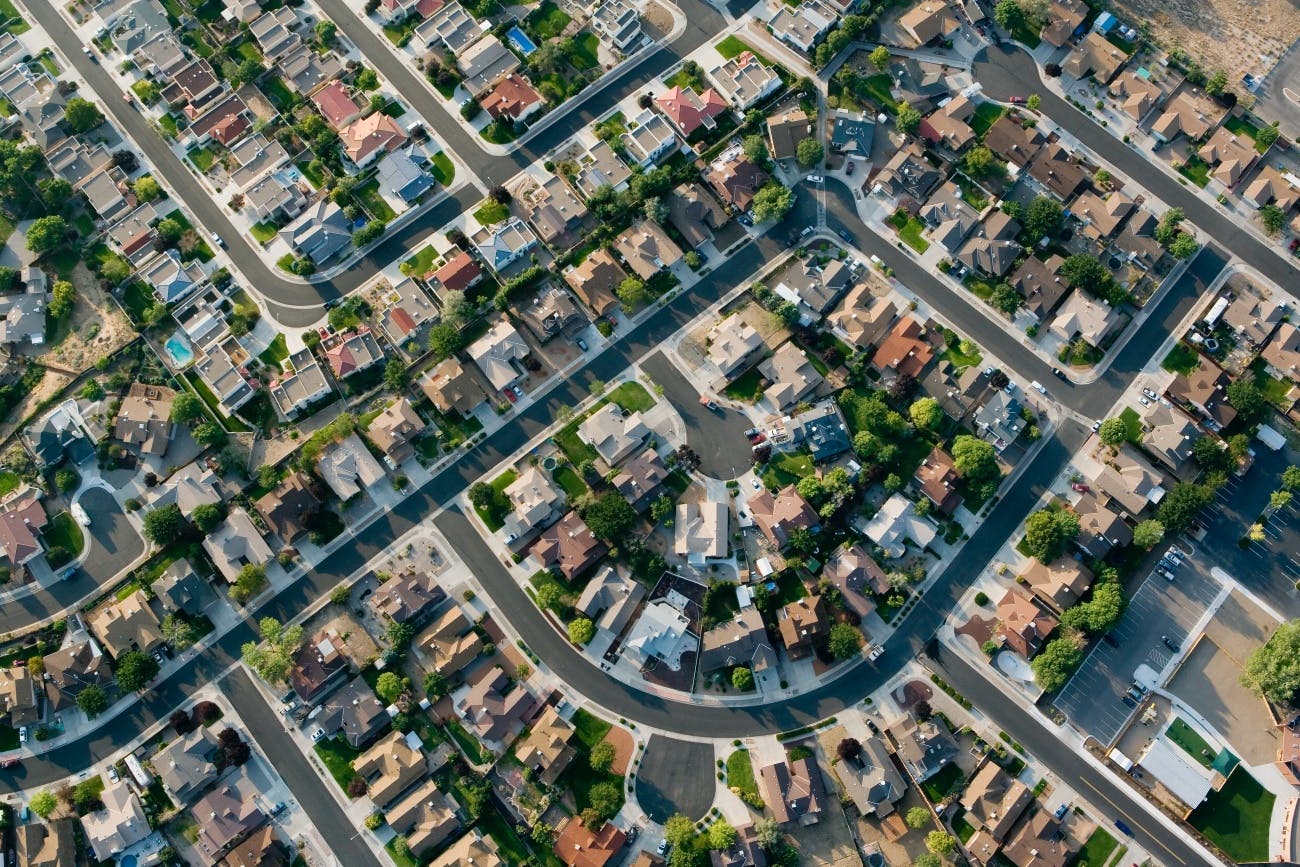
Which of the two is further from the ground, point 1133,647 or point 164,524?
point 164,524

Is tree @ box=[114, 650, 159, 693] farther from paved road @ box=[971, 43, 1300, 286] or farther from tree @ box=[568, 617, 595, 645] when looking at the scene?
paved road @ box=[971, 43, 1300, 286]

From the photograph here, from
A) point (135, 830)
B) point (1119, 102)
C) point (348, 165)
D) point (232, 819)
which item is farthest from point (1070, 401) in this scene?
point (135, 830)

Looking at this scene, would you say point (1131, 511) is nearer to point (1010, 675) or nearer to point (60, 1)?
point (1010, 675)

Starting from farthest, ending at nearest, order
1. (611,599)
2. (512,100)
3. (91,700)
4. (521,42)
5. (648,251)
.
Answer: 1. (521,42)
2. (512,100)
3. (648,251)
4. (611,599)
5. (91,700)

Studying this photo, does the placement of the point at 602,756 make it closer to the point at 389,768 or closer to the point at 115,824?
the point at 389,768

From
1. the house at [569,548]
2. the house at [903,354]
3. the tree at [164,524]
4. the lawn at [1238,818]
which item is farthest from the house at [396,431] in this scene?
the lawn at [1238,818]

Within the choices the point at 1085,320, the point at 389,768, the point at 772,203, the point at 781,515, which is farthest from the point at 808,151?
the point at 389,768

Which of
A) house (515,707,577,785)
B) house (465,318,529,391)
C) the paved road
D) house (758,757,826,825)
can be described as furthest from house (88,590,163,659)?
the paved road
